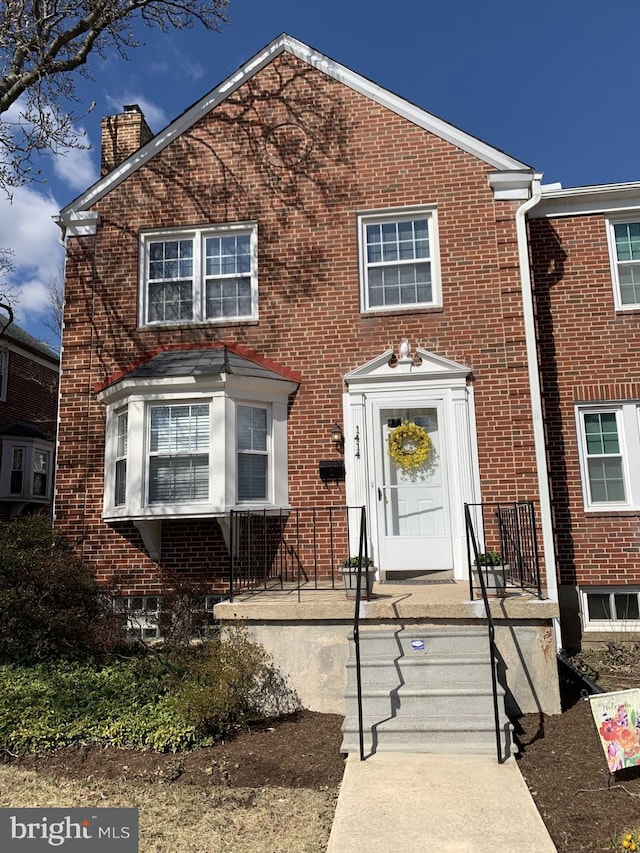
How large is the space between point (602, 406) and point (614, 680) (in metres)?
3.79

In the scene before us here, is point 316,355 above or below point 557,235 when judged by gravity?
below

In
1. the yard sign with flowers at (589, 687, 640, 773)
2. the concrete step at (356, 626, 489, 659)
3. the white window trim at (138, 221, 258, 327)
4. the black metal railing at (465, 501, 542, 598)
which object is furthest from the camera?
the white window trim at (138, 221, 258, 327)

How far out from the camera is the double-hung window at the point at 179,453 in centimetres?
Answer: 866

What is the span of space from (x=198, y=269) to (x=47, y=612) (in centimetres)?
535

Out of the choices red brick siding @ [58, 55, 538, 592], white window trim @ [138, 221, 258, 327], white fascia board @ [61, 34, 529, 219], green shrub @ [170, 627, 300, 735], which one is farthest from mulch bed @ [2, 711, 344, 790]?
white fascia board @ [61, 34, 529, 219]

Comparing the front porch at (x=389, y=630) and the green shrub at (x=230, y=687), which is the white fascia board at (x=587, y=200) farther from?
the green shrub at (x=230, y=687)

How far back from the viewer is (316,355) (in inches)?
360

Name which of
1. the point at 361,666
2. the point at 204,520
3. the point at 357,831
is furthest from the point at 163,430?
the point at 357,831

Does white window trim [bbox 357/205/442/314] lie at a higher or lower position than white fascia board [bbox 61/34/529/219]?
lower

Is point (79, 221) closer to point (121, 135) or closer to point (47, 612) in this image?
point (121, 135)

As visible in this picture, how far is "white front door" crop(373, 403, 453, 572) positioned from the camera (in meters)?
8.47

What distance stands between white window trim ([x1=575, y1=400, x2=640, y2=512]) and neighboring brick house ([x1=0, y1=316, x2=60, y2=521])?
1435 centimetres

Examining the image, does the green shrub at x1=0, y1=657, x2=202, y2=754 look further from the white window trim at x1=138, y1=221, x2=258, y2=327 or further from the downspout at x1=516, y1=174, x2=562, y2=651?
the white window trim at x1=138, y1=221, x2=258, y2=327

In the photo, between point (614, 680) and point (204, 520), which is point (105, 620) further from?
point (614, 680)
